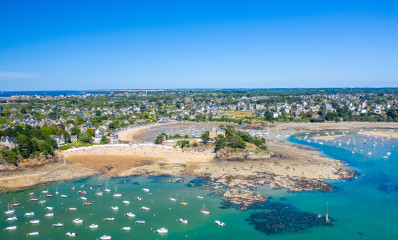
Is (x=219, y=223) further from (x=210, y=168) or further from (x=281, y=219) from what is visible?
(x=210, y=168)

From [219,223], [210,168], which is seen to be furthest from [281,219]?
[210,168]

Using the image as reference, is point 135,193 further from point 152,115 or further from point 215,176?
point 152,115

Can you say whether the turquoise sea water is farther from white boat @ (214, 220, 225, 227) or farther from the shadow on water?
white boat @ (214, 220, 225, 227)

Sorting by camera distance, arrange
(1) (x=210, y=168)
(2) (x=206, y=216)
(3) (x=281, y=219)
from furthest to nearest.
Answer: (1) (x=210, y=168) → (2) (x=206, y=216) → (3) (x=281, y=219)

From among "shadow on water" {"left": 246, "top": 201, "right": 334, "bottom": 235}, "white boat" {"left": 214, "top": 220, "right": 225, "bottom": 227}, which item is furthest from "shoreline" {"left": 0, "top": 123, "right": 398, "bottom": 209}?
"white boat" {"left": 214, "top": 220, "right": 225, "bottom": 227}

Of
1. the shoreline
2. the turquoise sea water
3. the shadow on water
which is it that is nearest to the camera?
the turquoise sea water

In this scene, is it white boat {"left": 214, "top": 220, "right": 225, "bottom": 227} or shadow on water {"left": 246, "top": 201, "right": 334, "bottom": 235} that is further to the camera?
white boat {"left": 214, "top": 220, "right": 225, "bottom": 227}

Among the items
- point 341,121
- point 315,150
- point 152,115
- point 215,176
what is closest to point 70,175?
point 215,176

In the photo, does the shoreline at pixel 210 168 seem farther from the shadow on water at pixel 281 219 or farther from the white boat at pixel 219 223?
the white boat at pixel 219 223

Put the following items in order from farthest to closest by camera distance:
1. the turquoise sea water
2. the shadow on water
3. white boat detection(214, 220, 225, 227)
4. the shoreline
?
the shoreline < white boat detection(214, 220, 225, 227) < the shadow on water < the turquoise sea water

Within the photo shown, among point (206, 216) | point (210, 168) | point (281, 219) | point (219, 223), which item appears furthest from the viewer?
point (210, 168)

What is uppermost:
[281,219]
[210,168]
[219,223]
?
[210,168]
